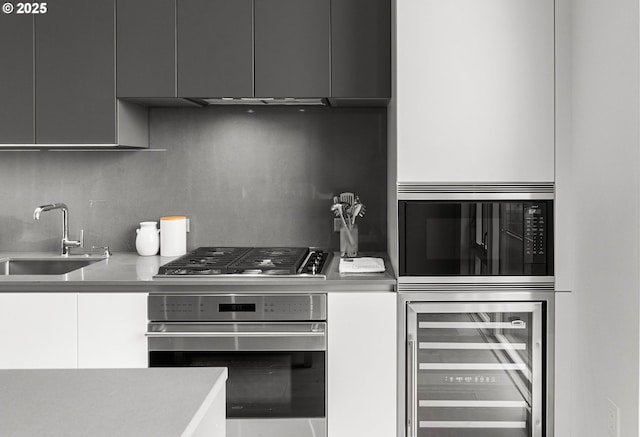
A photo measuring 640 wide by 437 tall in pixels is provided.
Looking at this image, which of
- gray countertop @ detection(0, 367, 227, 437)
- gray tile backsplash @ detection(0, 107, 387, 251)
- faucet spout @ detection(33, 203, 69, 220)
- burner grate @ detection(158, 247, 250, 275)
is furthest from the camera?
gray tile backsplash @ detection(0, 107, 387, 251)

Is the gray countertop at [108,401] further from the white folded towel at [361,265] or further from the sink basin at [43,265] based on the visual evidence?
the sink basin at [43,265]

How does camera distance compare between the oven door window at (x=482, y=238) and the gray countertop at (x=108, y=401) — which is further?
the oven door window at (x=482, y=238)

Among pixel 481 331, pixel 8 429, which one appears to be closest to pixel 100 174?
pixel 481 331

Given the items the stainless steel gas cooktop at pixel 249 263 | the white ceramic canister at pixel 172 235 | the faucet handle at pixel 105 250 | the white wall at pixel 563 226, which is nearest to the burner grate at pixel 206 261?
the stainless steel gas cooktop at pixel 249 263

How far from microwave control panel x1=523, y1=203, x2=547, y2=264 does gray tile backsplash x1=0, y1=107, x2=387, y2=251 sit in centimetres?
86

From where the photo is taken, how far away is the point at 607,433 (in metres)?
2.17

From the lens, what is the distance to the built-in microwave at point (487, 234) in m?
2.48

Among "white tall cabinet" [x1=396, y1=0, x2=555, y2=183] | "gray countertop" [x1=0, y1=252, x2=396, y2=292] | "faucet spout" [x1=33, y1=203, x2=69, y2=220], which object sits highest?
"white tall cabinet" [x1=396, y1=0, x2=555, y2=183]

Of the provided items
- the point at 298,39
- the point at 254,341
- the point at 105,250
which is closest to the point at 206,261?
the point at 254,341

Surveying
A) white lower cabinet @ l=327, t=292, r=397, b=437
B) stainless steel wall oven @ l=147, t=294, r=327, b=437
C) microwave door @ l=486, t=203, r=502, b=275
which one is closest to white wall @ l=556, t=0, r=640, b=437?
microwave door @ l=486, t=203, r=502, b=275

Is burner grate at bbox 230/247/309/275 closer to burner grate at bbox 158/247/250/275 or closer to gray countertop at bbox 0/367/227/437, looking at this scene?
burner grate at bbox 158/247/250/275

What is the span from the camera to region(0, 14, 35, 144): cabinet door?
9.09 feet

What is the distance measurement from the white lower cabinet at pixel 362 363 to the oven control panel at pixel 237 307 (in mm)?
82

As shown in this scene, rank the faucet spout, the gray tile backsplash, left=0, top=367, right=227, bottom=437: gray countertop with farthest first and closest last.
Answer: the gray tile backsplash < the faucet spout < left=0, top=367, right=227, bottom=437: gray countertop
